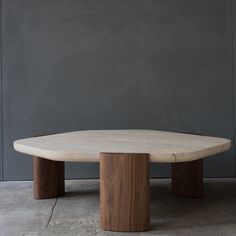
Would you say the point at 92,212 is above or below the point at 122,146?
below

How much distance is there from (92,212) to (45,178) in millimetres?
547

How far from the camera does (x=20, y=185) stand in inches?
125

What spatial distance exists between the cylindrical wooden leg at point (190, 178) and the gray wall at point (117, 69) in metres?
0.54

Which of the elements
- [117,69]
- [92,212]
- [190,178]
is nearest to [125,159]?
[92,212]

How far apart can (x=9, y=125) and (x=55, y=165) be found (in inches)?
30.9

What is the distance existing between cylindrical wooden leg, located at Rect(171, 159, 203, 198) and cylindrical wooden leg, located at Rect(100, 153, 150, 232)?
82 cm

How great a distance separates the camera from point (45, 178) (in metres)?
2.75

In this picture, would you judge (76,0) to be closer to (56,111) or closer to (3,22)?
(3,22)

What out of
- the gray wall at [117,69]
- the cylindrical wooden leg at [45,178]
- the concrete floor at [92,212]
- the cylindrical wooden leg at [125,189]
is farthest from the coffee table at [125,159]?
the gray wall at [117,69]

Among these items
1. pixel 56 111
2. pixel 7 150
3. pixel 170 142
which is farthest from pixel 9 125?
pixel 170 142

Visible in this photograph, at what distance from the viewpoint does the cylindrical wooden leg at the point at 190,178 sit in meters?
2.71

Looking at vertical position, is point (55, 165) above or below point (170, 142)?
below

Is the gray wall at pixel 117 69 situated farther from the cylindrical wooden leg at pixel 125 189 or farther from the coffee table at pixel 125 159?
the cylindrical wooden leg at pixel 125 189

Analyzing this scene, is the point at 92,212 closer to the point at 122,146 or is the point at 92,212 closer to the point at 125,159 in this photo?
the point at 122,146
